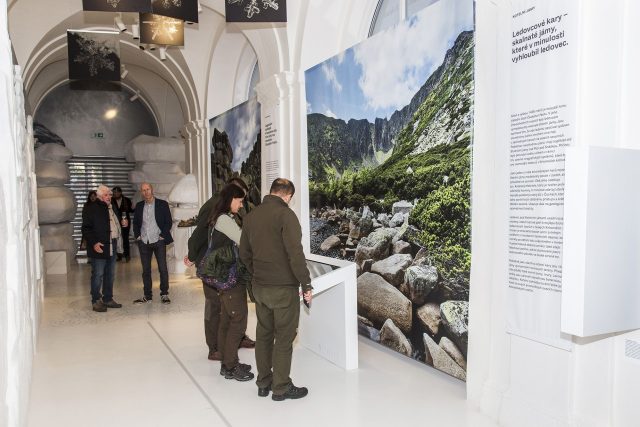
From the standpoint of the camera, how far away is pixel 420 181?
4.77 metres

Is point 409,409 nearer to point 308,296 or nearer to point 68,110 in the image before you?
point 308,296

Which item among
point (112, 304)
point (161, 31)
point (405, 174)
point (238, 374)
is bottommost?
point (112, 304)

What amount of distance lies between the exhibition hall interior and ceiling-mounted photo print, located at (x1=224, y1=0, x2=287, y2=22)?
2 centimetres

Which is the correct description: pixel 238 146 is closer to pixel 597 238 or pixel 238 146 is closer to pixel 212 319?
pixel 212 319

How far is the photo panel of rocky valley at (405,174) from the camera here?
4.37 m

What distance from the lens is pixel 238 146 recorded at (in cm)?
975

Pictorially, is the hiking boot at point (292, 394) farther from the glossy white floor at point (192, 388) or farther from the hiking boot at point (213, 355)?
the hiking boot at point (213, 355)

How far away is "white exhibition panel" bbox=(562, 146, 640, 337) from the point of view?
2.50m

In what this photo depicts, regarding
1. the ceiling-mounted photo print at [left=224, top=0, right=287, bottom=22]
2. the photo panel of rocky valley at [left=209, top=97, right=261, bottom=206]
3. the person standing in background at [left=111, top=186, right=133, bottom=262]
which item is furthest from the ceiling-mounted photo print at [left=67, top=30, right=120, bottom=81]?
the person standing in background at [left=111, top=186, right=133, bottom=262]

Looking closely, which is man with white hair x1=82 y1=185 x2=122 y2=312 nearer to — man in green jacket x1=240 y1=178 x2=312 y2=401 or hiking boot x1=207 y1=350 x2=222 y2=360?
hiking boot x1=207 y1=350 x2=222 y2=360

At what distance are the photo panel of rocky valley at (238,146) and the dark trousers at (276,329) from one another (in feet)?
16.3

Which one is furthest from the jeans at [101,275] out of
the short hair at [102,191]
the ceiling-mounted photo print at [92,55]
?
the ceiling-mounted photo print at [92,55]

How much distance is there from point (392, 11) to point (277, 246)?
10.7ft

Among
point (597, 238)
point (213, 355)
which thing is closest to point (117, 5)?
point (213, 355)
